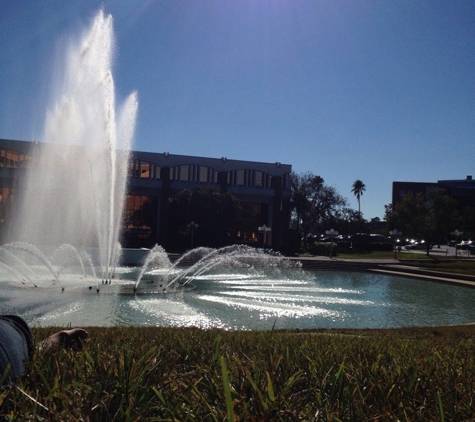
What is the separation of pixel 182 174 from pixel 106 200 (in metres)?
37.1

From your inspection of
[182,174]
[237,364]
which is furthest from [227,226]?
[237,364]

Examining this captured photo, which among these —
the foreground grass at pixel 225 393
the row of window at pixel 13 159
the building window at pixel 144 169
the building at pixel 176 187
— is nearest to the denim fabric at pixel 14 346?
the foreground grass at pixel 225 393

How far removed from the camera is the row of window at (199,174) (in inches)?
2458

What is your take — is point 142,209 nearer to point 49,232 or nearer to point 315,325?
point 49,232

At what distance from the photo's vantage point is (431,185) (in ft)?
354

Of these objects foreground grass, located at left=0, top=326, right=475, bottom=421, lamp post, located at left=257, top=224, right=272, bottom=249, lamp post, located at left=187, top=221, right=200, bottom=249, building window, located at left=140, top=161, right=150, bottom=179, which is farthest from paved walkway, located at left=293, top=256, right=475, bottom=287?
building window, located at left=140, top=161, right=150, bottom=179

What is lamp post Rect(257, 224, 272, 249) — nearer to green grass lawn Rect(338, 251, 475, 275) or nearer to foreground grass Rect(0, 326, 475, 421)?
green grass lawn Rect(338, 251, 475, 275)

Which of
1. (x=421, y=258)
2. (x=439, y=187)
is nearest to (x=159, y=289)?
(x=421, y=258)

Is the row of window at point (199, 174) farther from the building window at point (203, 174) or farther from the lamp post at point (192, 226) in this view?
the lamp post at point (192, 226)

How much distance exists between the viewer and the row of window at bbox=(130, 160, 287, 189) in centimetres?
6244

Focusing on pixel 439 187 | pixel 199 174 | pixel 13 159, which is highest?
pixel 439 187

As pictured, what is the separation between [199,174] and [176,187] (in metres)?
3.17

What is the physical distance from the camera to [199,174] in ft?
210

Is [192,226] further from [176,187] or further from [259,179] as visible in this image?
[259,179]
